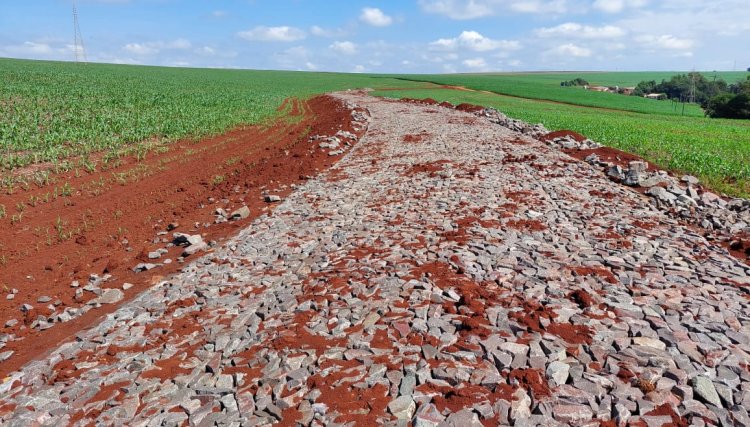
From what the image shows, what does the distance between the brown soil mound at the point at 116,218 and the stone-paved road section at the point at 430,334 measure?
5.52 ft

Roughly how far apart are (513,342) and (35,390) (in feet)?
20.4

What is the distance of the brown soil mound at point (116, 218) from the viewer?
8273mm

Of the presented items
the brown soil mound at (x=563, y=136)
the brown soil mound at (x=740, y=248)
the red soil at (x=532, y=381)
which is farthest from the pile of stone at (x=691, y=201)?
the red soil at (x=532, y=381)

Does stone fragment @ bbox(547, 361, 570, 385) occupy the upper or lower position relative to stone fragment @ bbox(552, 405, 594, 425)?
upper

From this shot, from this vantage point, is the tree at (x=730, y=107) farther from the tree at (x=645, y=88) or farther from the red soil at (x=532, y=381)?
the red soil at (x=532, y=381)

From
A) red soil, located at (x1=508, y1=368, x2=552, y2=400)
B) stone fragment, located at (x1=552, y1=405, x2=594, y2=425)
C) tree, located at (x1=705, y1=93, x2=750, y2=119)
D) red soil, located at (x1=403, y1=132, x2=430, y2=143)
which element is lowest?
stone fragment, located at (x1=552, y1=405, x2=594, y2=425)

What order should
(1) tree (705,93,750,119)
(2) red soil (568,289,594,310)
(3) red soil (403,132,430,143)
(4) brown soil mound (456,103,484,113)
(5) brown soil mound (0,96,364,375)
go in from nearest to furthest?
(2) red soil (568,289,594,310) → (5) brown soil mound (0,96,364,375) → (3) red soil (403,132,430,143) → (4) brown soil mound (456,103,484,113) → (1) tree (705,93,750,119)

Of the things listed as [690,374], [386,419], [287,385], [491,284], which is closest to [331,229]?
[491,284]

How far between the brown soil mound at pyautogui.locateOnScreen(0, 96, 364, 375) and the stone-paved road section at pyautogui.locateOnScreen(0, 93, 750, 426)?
1682mm

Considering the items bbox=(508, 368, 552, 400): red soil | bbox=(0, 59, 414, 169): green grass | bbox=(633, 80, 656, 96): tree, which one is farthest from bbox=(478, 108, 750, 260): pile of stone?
bbox=(633, 80, 656, 96): tree

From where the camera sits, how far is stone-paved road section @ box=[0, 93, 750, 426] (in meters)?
4.56

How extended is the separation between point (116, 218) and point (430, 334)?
36.6ft

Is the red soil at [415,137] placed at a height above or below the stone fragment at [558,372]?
above

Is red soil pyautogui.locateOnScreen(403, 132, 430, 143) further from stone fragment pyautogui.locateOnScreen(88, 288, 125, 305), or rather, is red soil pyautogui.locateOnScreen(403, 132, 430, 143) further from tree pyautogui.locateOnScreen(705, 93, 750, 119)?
tree pyautogui.locateOnScreen(705, 93, 750, 119)
